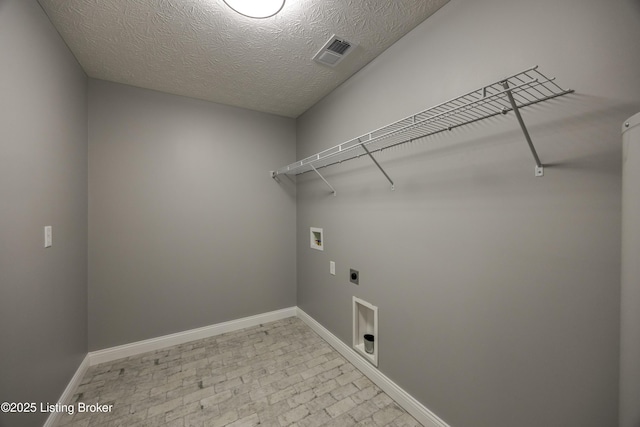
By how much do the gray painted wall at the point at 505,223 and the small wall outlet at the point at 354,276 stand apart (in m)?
0.16

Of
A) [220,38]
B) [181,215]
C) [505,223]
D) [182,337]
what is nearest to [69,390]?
[182,337]

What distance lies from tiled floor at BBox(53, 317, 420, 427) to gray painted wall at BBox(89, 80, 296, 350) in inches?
15.1

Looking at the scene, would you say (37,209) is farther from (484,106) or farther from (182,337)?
(484,106)

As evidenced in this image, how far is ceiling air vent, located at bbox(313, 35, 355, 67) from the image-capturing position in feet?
5.70

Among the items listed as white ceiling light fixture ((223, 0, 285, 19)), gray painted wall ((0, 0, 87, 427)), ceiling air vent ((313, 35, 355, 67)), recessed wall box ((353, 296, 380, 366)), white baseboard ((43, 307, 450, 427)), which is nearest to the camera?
gray painted wall ((0, 0, 87, 427))

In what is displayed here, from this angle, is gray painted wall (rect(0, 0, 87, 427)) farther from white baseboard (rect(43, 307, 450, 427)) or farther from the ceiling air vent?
the ceiling air vent

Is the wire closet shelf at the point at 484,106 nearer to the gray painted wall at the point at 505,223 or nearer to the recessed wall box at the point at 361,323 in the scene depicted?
the gray painted wall at the point at 505,223

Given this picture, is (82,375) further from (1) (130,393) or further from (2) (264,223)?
(2) (264,223)

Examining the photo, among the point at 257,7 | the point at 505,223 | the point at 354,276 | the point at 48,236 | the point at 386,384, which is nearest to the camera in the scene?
the point at 505,223

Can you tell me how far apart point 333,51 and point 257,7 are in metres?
0.66

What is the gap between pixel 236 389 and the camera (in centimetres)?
188

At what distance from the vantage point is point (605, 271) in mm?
907

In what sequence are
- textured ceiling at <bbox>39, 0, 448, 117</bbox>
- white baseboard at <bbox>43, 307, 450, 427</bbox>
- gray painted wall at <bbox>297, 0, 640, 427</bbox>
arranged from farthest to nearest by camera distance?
white baseboard at <bbox>43, 307, 450, 427</bbox>, textured ceiling at <bbox>39, 0, 448, 117</bbox>, gray painted wall at <bbox>297, 0, 640, 427</bbox>

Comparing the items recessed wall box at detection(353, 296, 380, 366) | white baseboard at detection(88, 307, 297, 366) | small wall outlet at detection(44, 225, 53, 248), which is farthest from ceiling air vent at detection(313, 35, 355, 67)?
white baseboard at detection(88, 307, 297, 366)
